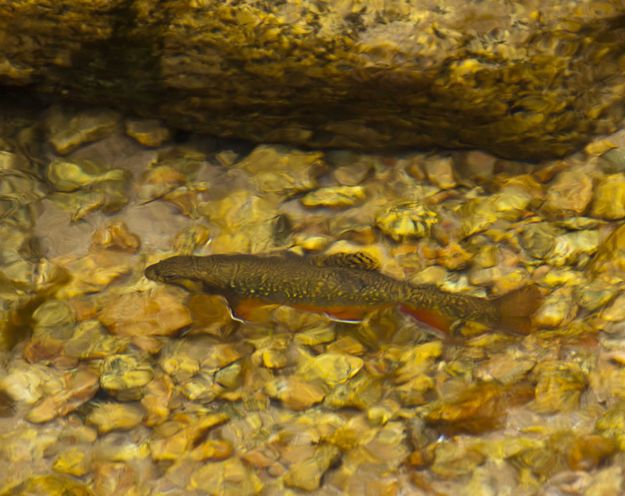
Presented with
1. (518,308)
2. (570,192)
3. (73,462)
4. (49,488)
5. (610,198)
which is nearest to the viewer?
(49,488)

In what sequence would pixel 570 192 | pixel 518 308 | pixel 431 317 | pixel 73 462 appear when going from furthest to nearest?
1. pixel 570 192
2. pixel 431 317
3. pixel 518 308
4. pixel 73 462

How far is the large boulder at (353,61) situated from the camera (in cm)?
470

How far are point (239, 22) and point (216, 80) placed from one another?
0.50 metres

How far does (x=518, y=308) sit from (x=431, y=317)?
53cm

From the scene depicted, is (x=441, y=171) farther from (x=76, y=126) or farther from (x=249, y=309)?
(x=76, y=126)

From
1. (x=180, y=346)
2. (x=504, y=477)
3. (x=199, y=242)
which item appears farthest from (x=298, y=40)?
(x=504, y=477)

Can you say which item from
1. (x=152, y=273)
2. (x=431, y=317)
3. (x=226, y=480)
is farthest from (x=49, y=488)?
(x=431, y=317)

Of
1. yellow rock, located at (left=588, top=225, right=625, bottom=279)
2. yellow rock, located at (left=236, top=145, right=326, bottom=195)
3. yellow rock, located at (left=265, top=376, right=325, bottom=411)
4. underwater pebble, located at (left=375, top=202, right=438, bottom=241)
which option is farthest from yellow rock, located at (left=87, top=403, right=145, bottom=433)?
yellow rock, located at (left=588, top=225, right=625, bottom=279)

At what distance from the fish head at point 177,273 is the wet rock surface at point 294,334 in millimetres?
35

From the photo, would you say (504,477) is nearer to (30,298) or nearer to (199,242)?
(199,242)

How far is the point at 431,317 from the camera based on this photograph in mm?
4809

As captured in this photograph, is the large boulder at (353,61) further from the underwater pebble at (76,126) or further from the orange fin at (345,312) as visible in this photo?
the orange fin at (345,312)

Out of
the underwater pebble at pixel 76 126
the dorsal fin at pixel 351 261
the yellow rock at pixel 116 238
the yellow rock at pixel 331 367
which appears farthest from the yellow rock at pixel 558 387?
the underwater pebble at pixel 76 126

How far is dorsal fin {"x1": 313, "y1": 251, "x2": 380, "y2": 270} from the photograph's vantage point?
5109 millimetres
